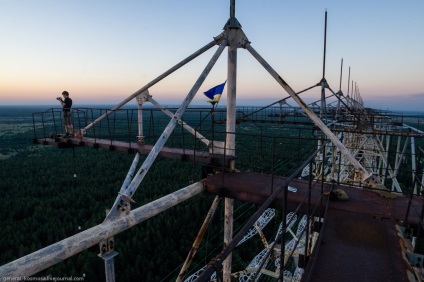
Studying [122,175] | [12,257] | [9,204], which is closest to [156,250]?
[12,257]

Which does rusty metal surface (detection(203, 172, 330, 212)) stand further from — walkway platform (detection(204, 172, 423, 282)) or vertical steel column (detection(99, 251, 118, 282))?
vertical steel column (detection(99, 251, 118, 282))

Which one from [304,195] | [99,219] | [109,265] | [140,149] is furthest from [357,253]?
[99,219]

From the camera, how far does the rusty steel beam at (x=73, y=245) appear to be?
3.26 meters

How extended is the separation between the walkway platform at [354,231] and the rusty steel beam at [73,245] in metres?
1.88

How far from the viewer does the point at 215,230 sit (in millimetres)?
20781

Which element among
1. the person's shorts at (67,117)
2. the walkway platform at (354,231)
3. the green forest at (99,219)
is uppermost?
the person's shorts at (67,117)

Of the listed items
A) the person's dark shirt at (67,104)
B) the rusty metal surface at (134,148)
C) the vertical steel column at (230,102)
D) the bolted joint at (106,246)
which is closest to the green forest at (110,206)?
the rusty metal surface at (134,148)

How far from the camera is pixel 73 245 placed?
3.78 m

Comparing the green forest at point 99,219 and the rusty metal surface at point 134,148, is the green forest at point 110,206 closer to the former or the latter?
the green forest at point 99,219

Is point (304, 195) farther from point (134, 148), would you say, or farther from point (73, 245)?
point (134, 148)

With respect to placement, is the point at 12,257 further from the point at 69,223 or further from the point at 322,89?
the point at 322,89

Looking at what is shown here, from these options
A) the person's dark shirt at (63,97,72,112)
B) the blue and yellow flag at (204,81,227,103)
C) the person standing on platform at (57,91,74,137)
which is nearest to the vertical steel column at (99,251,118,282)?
the blue and yellow flag at (204,81,227,103)

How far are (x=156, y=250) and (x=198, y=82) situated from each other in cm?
1433

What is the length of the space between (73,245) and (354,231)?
4074mm
